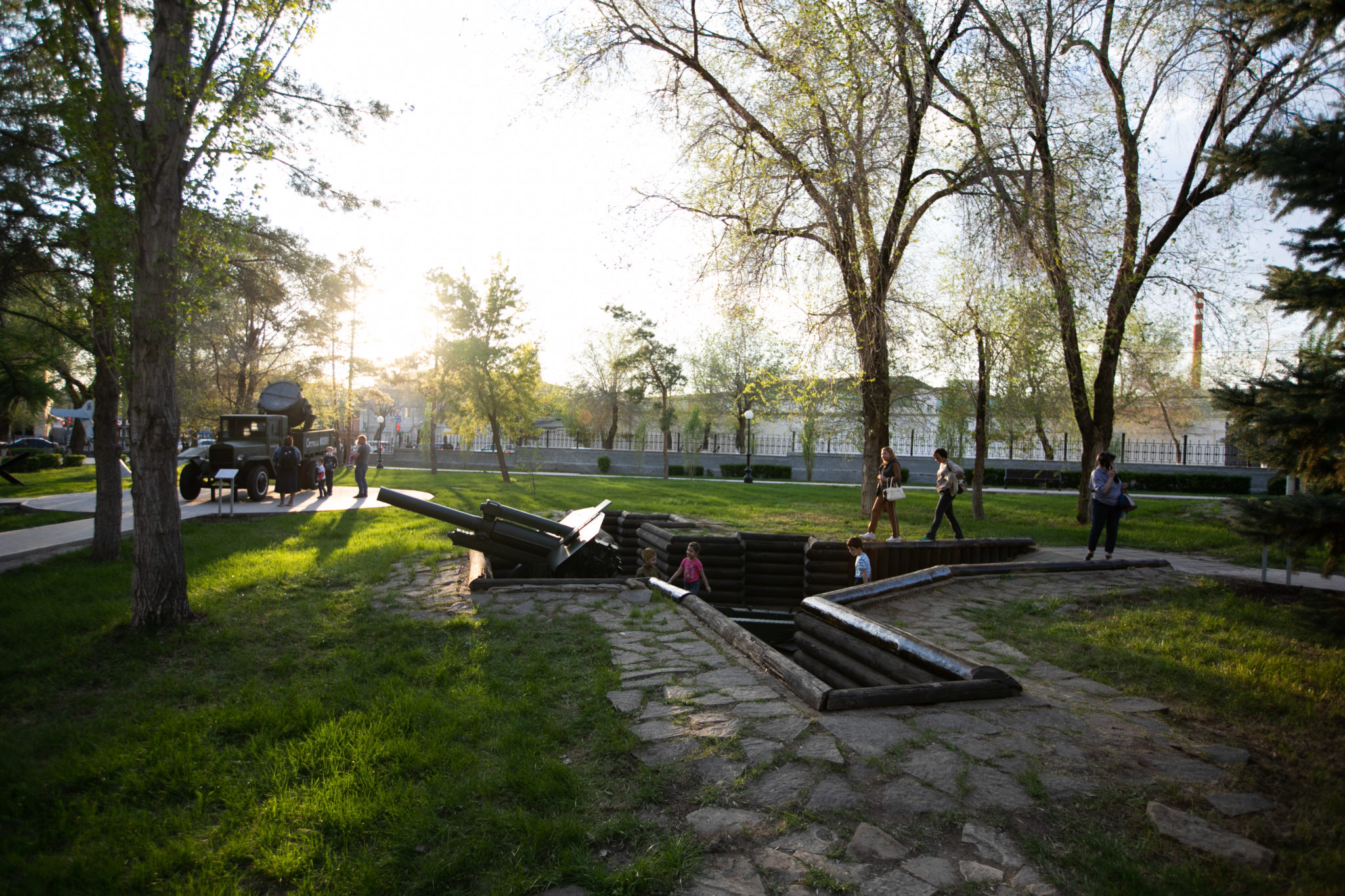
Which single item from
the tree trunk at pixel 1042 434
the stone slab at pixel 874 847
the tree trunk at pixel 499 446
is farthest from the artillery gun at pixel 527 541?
the tree trunk at pixel 1042 434

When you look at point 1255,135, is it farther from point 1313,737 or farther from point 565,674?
point 565,674

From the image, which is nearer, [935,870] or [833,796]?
[935,870]

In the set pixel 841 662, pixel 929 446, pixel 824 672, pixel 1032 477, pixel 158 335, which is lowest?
pixel 824 672

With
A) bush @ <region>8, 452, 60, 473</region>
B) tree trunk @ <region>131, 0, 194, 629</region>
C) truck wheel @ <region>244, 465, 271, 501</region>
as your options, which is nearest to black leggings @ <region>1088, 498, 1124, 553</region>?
tree trunk @ <region>131, 0, 194, 629</region>

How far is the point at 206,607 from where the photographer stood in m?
6.62

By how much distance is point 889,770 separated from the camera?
3.29 meters

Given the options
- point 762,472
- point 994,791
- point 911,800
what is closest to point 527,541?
point 911,800

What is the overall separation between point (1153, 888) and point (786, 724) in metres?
1.76

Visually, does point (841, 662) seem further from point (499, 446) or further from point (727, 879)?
point (499, 446)

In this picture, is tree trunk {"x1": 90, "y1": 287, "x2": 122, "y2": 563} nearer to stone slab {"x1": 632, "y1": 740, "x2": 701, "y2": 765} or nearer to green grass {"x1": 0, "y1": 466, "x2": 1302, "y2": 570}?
green grass {"x1": 0, "y1": 466, "x2": 1302, "y2": 570}

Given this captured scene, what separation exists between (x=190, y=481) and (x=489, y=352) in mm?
9277

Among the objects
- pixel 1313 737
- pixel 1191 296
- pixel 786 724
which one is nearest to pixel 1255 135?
pixel 1313 737

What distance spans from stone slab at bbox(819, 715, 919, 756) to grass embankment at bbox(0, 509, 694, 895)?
1147mm

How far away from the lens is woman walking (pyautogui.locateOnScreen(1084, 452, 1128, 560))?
9.62 meters
